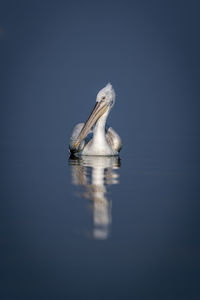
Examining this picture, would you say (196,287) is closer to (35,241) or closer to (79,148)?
(35,241)

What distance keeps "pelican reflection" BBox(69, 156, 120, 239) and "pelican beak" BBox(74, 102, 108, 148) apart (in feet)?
1.56

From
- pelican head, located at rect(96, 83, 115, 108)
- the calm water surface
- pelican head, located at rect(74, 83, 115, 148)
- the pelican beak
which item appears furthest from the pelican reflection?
pelican head, located at rect(96, 83, 115, 108)

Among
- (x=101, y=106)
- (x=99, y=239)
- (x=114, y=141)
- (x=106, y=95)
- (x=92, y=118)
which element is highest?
(x=106, y=95)

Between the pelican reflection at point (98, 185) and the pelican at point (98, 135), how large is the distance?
18 centimetres

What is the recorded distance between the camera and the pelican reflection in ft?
11.6

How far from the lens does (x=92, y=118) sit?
9.88 metres

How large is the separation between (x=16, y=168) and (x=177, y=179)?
2714 millimetres

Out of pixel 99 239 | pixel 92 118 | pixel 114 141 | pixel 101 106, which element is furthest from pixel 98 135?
pixel 99 239

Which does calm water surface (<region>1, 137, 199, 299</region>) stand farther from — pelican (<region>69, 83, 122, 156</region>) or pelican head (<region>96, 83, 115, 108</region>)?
pelican head (<region>96, 83, 115, 108</region>)

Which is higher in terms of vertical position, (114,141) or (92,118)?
(92,118)

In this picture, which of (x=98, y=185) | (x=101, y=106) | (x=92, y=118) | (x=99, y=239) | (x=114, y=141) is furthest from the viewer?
(x=114, y=141)

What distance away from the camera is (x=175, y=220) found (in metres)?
3.88

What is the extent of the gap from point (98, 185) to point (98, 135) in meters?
3.96

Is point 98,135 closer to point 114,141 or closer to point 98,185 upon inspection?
point 114,141
